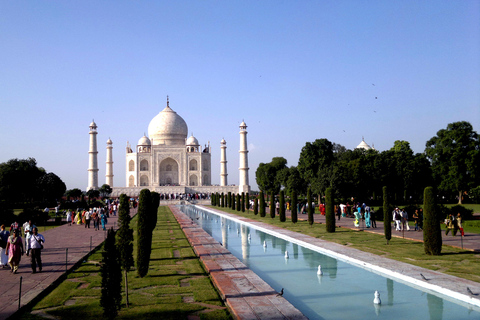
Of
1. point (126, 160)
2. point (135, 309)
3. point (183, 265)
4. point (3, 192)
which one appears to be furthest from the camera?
point (126, 160)

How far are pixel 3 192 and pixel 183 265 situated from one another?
1079 inches

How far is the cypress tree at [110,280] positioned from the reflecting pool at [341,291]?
99.0 inches

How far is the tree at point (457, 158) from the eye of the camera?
2844cm

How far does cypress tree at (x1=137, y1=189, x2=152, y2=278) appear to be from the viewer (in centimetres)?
718

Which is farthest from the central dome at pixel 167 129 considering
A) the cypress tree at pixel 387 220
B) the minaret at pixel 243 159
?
the cypress tree at pixel 387 220

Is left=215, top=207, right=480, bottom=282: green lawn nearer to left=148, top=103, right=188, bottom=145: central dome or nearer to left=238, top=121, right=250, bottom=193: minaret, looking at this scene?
left=238, top=121, right=250, bottom=193: minaret

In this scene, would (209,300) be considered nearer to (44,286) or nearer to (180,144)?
(44,286)

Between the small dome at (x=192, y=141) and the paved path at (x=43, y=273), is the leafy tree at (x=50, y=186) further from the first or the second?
the paved path at (x=43, y=273)

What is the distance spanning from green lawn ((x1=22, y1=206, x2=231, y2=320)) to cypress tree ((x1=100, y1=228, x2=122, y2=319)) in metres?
0.71

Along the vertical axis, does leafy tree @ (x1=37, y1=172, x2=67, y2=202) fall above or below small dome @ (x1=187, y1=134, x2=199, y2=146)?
below

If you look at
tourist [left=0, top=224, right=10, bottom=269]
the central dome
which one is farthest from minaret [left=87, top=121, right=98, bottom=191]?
tourist [left=0, top=224, right=10, bottom=269]

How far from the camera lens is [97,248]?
436 inches

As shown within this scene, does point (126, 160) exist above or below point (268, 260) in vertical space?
above

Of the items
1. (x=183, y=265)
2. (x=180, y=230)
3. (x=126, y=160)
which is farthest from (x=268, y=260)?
(x=126, y=160)
